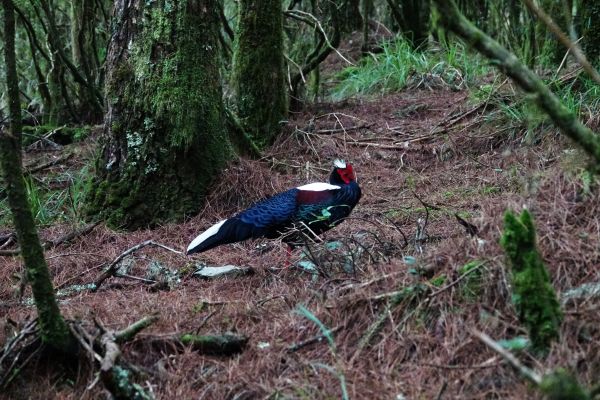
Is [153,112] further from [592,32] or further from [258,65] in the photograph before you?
[592,32]

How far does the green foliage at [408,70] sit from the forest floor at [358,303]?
10.1 feet

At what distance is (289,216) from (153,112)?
1.60 metres

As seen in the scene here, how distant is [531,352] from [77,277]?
302cm

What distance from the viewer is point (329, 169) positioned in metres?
6.43

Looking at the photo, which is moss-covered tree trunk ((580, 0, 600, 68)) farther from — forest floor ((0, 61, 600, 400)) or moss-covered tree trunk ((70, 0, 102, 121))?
moss-covered tree trunk ((70, 0, 102, 121))

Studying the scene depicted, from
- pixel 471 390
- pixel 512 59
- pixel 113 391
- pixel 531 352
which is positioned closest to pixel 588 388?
pixel 531 352

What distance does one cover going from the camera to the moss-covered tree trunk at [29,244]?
2.69 metres

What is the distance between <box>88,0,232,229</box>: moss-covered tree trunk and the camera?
529 centimetres

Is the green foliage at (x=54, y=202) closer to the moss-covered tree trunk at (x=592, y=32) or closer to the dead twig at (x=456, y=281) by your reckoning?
the dead twig at (x=456, y=281)

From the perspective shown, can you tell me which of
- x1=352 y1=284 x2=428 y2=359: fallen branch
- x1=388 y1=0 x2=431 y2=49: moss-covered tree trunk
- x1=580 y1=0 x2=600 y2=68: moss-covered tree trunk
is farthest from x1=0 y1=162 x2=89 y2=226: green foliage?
x1=388 y1=0 x2=431 y2=49: moss-covered tree trunk

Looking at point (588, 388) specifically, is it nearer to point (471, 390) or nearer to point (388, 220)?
point (471, 390)

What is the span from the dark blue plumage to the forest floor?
198 millimetres

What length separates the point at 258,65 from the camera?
689 cm

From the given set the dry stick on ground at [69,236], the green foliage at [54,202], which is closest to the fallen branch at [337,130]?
the green foliage at [54,202]
